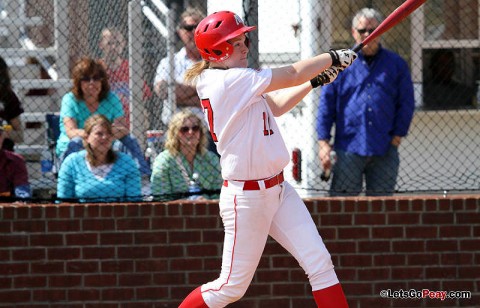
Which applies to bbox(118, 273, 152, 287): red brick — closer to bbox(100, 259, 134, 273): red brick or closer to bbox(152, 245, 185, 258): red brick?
bbox(100, 259, 134, 273): red brick

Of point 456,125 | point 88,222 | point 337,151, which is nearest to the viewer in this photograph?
point 88,222

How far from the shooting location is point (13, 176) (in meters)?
7.66

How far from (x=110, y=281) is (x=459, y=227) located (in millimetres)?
2336

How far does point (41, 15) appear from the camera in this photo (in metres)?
9.18

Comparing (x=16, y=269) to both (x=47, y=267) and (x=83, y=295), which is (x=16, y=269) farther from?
(x=83, y=295)

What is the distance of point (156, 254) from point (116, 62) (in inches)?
76.1

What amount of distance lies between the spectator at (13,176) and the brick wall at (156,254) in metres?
0.35

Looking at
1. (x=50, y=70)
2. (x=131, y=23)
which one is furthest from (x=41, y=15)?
(x=131, y=23)

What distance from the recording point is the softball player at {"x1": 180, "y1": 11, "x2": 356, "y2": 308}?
19.1 feet

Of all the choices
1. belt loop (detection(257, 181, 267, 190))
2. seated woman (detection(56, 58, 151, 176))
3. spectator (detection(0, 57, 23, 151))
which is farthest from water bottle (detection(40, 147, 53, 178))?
belt loop (detection(257, 181, 267, 190))

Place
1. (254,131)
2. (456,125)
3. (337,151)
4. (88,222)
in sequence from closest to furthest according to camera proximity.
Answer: (254,131)
(88,222)
(337,151)
(456,125)

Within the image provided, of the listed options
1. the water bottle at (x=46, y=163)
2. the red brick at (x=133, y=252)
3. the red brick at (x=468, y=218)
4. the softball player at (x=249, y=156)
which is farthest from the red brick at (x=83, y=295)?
the red brick at (x=468, y=218)

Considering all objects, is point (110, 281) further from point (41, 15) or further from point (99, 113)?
point (41, 15)

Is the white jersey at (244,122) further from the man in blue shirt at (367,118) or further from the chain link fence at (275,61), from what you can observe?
the man in blue shirt at (367,118)
